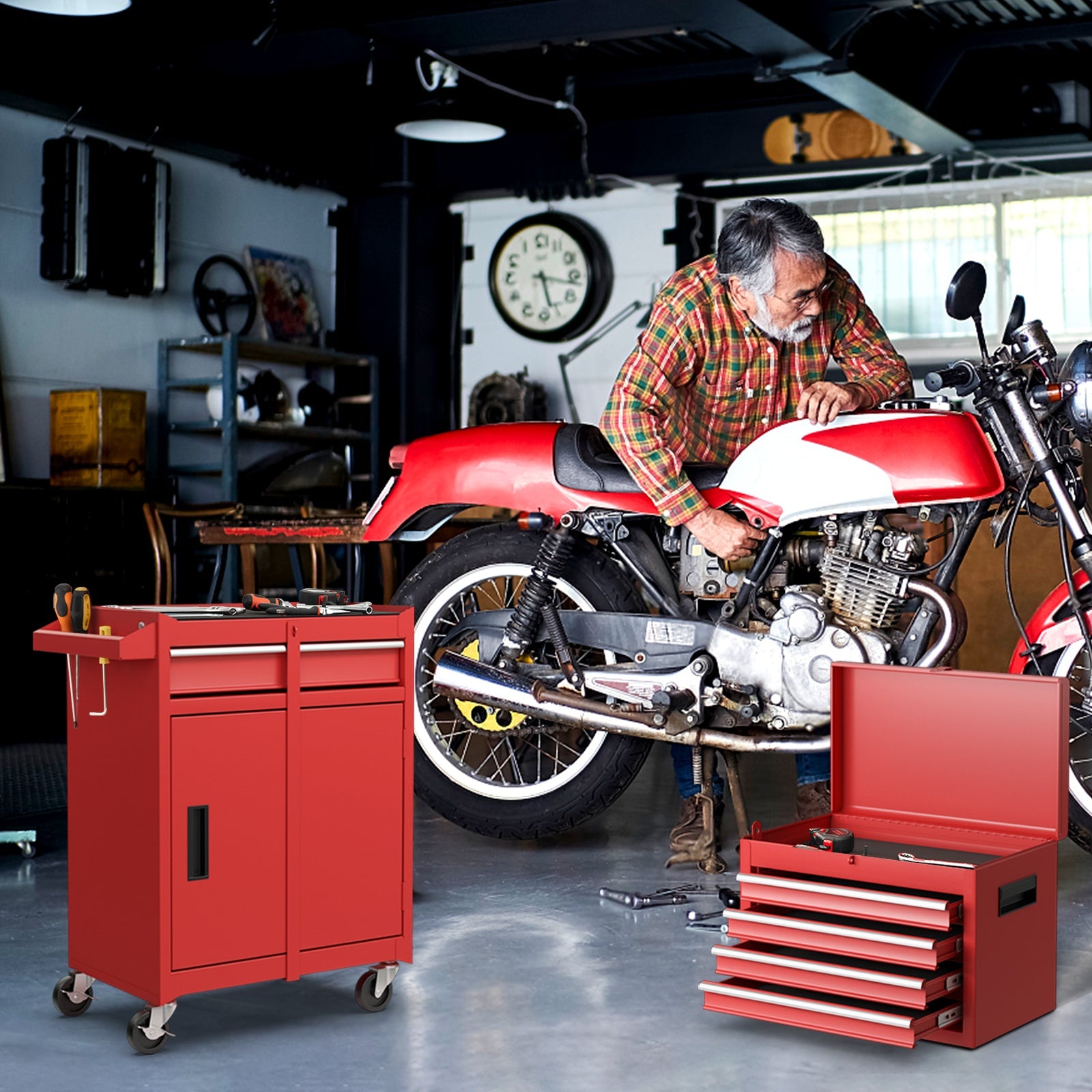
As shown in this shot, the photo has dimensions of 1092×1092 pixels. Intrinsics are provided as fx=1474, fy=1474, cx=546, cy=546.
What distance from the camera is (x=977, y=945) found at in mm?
2107

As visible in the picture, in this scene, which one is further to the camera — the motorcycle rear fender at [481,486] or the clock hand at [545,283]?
the clock hand at [545,283]

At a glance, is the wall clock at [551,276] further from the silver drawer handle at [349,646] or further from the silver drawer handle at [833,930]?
the silver drawer handle at [833,930]

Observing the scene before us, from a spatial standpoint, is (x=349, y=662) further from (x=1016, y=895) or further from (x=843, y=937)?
(x=1016, y=895)

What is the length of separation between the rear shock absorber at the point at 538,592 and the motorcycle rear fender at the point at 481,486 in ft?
0.17

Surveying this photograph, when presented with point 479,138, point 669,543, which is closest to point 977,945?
point 669,543

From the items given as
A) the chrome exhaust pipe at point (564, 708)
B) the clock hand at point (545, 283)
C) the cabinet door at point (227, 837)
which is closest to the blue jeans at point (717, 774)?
the chrome exhaust pipe at point (564, 708)

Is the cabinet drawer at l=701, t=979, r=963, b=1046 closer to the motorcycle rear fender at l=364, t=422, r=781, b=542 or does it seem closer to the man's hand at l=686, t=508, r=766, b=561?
the man's hand at l=686, t=508, r=766, b=561

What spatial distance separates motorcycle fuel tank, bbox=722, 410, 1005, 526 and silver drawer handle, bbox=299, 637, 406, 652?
1106 millimetres

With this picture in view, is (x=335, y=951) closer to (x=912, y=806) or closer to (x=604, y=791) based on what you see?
(x=912, y=806)

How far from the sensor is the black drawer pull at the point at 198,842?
2.11m

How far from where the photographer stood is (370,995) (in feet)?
7.55

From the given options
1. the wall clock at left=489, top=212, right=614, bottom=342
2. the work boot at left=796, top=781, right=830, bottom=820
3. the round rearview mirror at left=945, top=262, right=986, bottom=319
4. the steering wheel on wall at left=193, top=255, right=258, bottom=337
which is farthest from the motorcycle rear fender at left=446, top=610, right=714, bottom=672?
the wall clock at left=489, top=212, right=614, bottom=342

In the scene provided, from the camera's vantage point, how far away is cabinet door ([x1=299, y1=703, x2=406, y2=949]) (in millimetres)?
2232

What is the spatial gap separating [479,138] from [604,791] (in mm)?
3664
